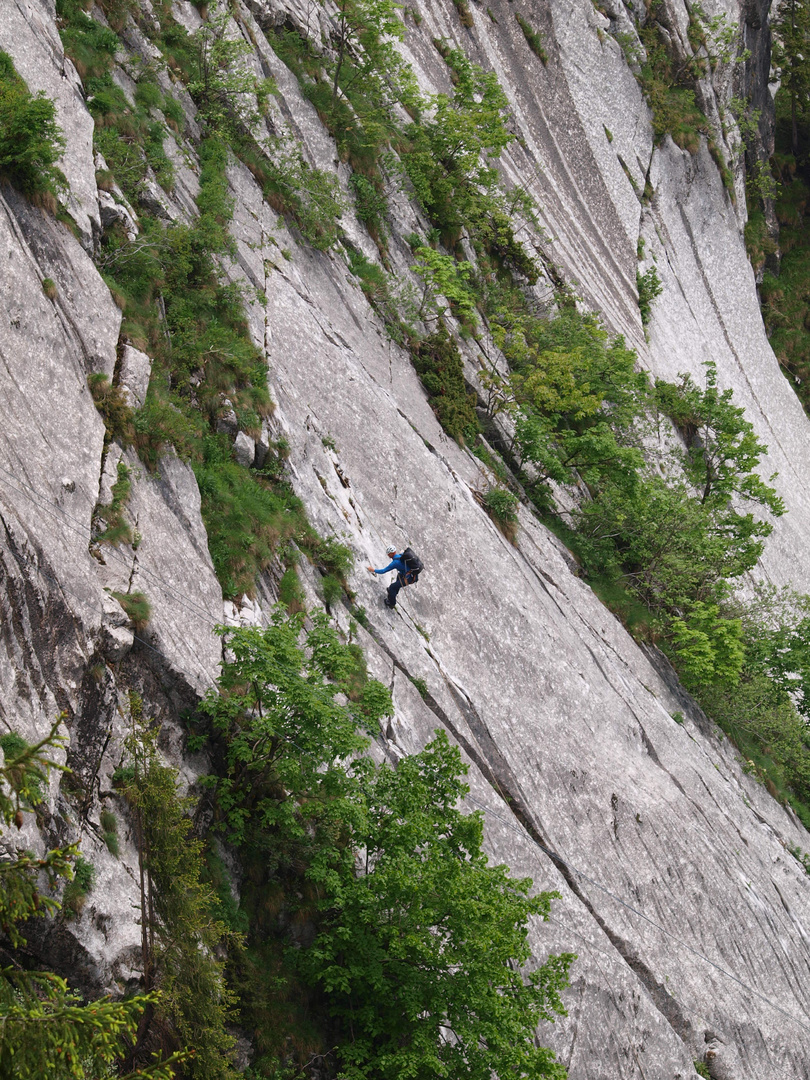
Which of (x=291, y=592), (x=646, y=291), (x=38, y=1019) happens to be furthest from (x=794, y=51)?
(x=38, y=1019)

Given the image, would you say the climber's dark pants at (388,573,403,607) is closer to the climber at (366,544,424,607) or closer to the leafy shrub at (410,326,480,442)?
the climber at (366,544,424,607)

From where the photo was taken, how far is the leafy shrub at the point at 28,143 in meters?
11.7

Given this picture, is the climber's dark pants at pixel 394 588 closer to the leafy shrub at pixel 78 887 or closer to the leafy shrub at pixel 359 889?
the leafy shrub at pixel 359 889

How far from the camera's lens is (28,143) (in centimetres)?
1184

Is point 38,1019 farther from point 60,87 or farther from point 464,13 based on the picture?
point 464,13

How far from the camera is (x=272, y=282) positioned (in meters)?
18.8

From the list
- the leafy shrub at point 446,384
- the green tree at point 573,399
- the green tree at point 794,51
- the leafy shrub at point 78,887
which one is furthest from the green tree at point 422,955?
the green tree at point 794,51

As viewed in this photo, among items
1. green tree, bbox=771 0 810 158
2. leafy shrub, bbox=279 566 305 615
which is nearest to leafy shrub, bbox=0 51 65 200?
leafy shrub, bbox=279 566 305 615

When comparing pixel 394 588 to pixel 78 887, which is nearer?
pixel 78 887

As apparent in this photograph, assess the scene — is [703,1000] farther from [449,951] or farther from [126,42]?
[126,42]

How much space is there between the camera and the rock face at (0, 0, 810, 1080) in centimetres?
993

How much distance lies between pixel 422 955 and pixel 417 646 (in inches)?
246

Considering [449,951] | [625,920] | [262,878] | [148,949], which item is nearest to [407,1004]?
[449,951]

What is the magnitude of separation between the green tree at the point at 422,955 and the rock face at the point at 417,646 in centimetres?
257
